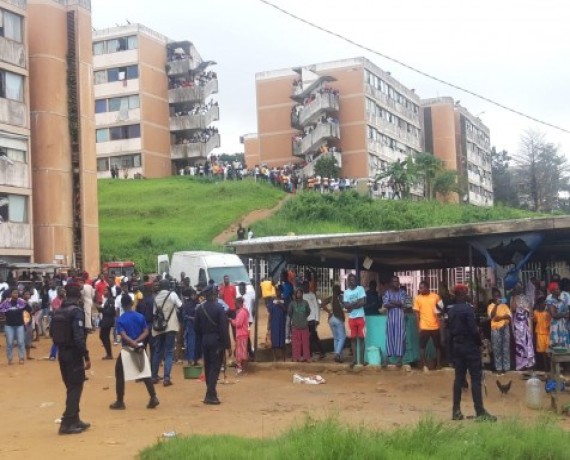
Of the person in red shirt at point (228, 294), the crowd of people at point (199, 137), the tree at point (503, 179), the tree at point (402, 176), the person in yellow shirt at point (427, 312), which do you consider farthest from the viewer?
the tree at point (503, 179)

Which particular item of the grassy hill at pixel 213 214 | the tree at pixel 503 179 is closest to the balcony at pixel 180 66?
the grassy hill at pixel 213 214

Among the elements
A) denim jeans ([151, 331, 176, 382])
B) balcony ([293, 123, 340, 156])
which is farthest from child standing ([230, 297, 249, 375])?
balcony ([293, 123, 340, 156])

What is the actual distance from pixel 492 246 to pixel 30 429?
8284mm

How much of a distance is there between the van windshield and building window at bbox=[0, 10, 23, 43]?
1407 cm

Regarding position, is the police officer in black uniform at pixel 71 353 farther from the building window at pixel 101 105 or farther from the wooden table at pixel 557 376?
the building window at pixel 101 105

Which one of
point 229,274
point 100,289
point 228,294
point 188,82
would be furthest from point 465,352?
point 188,82

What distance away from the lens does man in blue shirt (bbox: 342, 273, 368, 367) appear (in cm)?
1463

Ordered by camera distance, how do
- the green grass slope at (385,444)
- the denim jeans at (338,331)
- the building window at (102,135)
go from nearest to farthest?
1. the green grass slope at (385,444)
2. the denim jeans at (338,331)
3. the building window at (102,135)

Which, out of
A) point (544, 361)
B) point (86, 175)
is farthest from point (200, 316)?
point (86, 175)

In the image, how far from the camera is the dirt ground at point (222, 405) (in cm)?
942

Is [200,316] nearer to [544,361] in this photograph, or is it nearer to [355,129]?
[544,361]

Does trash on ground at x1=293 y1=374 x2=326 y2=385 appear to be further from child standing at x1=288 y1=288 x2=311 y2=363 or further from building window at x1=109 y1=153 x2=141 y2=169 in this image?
building window at x1=109 y1=153 x2=141 y2=169

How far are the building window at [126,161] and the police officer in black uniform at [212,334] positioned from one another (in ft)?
160

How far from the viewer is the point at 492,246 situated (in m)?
13.9
